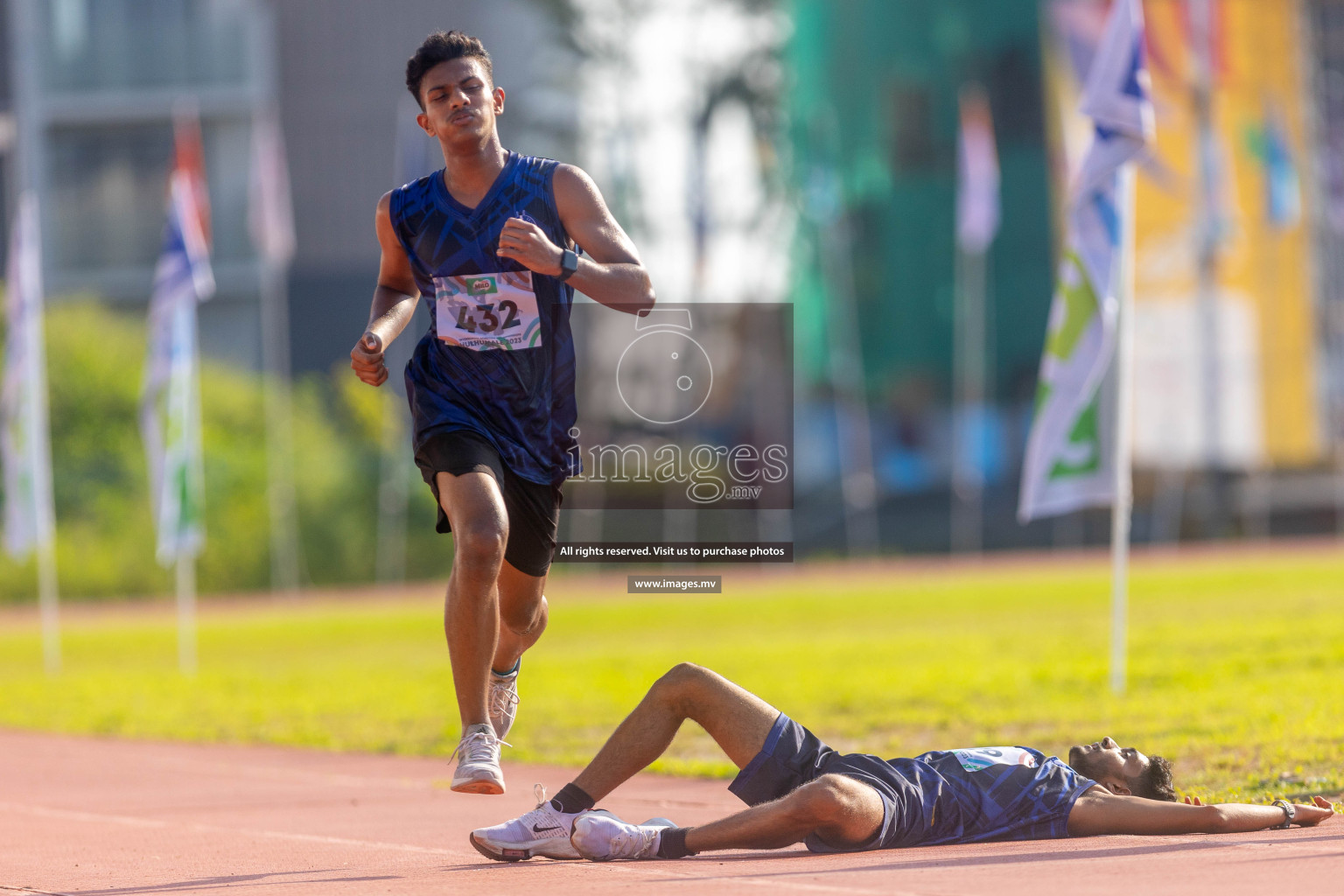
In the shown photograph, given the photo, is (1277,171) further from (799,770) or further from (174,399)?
(799,770)

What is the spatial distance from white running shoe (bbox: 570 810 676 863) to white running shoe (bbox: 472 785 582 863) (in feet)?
0.49

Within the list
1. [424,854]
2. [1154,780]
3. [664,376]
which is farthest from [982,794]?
[664,376]

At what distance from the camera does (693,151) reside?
3981cm

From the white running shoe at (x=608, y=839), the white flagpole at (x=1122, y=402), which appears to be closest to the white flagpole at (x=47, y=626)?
the white flagpole at (x=1122, y=402)

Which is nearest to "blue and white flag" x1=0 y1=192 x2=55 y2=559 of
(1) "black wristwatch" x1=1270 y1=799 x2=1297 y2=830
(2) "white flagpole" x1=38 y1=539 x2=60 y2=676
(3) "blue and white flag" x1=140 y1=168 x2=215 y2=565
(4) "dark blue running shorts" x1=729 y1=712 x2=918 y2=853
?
(2) "white flagpole" x1=38 y1=539 x2=60 y2=676

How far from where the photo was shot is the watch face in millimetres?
8581

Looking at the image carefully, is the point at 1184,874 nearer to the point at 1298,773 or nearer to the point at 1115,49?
the point at 1298,773

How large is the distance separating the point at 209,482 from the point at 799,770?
29025 mm

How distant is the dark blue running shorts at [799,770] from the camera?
19.3 feet

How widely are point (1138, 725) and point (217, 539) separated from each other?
24.9 metres

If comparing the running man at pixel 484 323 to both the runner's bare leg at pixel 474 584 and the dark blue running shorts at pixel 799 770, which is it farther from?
the dark blue running shorts at pixel 799 770

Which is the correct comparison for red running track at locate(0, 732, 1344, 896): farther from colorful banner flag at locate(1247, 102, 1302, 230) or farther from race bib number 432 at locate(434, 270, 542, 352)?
colorful banner flag at locate(1247, 102, 1302, 230)

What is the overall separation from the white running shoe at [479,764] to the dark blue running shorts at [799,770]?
77 cm

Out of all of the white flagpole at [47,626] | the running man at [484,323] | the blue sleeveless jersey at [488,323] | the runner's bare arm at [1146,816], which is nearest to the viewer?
the runner's bare arm at [1146,816]
